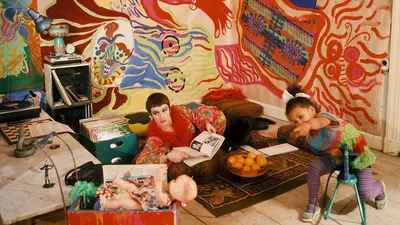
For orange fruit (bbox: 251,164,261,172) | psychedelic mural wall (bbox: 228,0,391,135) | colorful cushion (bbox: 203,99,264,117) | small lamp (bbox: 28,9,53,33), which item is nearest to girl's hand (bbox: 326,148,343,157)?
orange fruit (bbox: 251,164,261,172)

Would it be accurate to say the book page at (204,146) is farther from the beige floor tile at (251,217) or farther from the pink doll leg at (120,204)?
the pink doll leg at (120,204)

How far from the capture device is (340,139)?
226 centimetres

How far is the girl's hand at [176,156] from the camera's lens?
285 centimetres

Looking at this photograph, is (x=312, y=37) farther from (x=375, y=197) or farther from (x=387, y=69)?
(x=375, y=197)

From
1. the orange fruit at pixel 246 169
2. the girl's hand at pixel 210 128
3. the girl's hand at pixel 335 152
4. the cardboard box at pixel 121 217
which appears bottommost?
the orange fruit at pixel 246 169

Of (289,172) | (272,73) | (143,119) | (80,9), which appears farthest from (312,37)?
(80,9)

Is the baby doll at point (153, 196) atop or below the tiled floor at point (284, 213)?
atop

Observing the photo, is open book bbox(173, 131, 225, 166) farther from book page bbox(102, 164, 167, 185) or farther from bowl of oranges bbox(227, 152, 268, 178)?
book page bbox(102, 164, 167, 185)

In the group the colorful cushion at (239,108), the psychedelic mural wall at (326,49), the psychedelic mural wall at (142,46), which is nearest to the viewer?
the psychedelic mural wall at (326,49)

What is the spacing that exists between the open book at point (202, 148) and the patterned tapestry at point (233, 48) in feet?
4.94

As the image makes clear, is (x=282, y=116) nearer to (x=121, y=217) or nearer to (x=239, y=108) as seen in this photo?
(x=239, y=108)

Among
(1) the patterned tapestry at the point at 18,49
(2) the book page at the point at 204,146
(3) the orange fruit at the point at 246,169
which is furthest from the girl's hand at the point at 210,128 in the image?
(1) the patterned tapestry at the point at 18,49

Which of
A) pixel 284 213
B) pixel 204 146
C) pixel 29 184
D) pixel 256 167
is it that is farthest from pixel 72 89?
pixel 284 213

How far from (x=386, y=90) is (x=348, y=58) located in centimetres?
45
